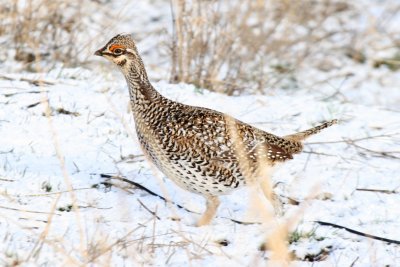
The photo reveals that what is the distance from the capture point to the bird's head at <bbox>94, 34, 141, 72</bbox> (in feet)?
16.2

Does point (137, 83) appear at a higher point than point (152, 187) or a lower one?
higher

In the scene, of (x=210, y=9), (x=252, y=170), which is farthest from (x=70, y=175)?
(x=210, y=9)

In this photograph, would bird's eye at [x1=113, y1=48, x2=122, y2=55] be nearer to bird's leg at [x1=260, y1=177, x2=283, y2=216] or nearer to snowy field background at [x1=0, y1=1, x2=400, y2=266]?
snowy field background at [x1=0, y1=1, x2=400, y2=266]

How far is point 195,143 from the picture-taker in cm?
473

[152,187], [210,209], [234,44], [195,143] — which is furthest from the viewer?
[234,44]

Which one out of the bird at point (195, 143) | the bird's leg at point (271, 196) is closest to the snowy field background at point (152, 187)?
the bird's leg at point (271, 196)

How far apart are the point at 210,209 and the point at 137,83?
917 mm

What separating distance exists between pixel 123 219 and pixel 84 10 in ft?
17.8

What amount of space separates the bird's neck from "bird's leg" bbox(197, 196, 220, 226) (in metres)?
0.74

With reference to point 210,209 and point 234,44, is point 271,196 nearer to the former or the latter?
point 210,209

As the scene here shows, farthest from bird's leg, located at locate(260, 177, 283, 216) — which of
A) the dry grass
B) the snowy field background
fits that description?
the dry grass

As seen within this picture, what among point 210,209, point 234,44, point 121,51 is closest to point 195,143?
point 210,209

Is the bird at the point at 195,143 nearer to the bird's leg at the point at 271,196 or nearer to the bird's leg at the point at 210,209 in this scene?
the bird's leg at the point at 210,209

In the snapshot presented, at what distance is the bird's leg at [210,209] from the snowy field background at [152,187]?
0.29 feet
